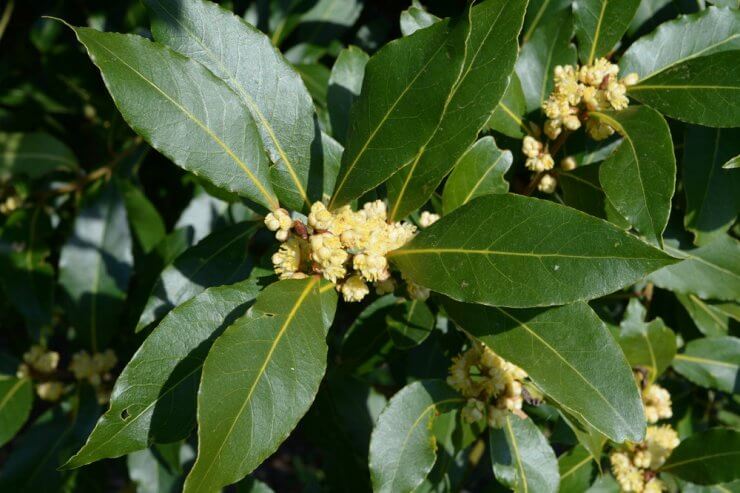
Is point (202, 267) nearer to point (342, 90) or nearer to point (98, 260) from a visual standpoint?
point (342, 90)

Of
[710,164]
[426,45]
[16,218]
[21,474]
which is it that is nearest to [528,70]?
[710,164]

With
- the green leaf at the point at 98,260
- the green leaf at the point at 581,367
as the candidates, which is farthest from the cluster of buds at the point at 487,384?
the green leaf at the point at 98,260

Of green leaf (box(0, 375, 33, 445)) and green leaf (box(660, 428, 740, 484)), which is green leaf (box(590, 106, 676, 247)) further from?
green leaf (box(0, 375, 33, 445))

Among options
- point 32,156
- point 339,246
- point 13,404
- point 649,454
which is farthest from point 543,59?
point 32,156

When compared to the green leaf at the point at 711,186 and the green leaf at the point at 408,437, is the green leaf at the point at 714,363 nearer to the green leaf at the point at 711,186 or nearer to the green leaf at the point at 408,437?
the green leaf at the point at 711,186

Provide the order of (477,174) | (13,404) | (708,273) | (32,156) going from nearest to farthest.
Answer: (477,174) < (708,273) < (13,404) < (32,156)

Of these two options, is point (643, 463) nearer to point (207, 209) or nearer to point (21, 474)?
point (207, 209)
